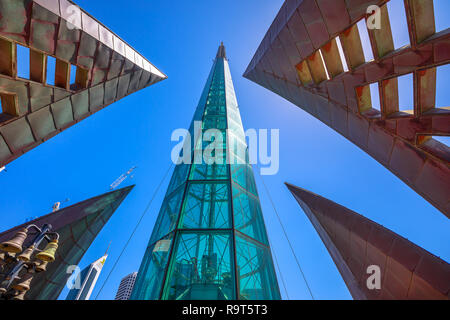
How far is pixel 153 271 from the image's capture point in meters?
7.81

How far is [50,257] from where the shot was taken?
22.4 ft

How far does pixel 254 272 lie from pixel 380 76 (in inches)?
342

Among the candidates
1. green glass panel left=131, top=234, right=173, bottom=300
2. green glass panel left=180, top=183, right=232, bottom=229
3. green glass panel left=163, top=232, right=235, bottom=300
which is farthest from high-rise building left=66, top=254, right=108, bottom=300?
green glass panel left=163, top=232, right=235, bottom=300

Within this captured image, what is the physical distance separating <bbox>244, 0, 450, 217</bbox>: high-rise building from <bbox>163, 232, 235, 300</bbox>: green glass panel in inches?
287

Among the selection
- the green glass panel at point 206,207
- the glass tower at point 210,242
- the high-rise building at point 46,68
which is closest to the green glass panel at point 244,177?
the glass tower at point 210,242

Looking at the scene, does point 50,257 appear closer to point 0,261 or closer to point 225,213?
point 0,261

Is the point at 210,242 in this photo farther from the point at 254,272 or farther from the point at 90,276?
the point at 90,276

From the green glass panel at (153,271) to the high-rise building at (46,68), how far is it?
19.7 feet

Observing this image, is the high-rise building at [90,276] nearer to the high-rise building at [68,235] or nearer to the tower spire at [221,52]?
the tower spire at [221,52]

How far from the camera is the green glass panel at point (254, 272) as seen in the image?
280 inches

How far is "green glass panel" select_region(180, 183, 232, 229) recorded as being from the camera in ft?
29.4

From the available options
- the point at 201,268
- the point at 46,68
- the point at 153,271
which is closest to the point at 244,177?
the point at 201,268

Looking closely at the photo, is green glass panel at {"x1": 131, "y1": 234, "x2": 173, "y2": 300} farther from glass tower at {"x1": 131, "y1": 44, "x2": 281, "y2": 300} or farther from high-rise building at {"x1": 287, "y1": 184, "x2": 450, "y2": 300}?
high-rise building at {"x1": 287, "y1": 184, "x2": 450, "y2": 300}
